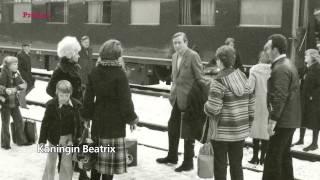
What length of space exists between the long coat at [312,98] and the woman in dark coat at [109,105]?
12.1 ft

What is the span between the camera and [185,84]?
6.75m

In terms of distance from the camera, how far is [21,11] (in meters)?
18.5

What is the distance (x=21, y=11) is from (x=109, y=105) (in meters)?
14.2

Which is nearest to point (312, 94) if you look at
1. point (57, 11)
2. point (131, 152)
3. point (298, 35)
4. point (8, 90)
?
point (298, 35)

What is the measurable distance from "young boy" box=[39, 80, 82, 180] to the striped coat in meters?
1.51

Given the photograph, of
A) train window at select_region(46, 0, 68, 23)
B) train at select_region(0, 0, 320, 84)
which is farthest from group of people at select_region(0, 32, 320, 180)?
train window at select_region(46, 0, 68, 23)

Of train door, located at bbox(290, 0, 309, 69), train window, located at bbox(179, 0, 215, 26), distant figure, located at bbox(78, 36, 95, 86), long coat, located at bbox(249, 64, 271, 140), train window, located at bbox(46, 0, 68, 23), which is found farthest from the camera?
train window, located at bbox(46, 0, 68, 23)

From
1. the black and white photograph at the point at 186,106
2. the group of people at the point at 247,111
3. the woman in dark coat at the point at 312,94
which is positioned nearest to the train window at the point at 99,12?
the black and white photograph at the point at 186,106

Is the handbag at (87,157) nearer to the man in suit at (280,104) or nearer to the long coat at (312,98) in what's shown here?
the man in suit at (280,104)

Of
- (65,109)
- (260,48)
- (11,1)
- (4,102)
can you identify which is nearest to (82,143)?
(65,109)

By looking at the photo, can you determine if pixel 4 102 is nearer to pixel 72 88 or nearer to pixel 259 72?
pixel 72 88

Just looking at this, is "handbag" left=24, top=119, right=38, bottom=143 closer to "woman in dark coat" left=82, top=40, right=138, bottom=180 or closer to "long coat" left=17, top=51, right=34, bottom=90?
"woman in dark coat" left=82, top=40, right=138, bottom=180

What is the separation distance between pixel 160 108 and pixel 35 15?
7.49 metres

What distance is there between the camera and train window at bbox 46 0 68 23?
16.4 meters
